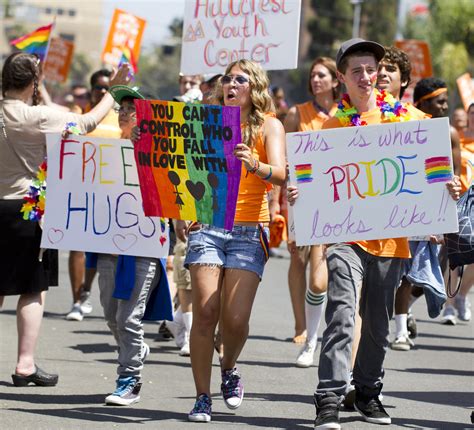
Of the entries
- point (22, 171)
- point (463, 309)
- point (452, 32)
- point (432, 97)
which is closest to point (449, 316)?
point (463, 309)

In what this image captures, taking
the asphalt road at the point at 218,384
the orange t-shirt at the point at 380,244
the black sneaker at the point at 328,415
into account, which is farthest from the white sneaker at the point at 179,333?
the black sneaker at the point at 328,415

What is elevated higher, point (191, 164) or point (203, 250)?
point (191, 164)

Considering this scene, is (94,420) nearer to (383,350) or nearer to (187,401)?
(187,401)

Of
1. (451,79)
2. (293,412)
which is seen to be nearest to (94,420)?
(293,412)

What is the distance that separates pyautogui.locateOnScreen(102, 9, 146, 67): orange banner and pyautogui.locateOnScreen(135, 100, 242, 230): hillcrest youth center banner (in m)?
10.2

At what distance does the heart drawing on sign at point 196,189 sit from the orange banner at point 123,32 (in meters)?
10.4

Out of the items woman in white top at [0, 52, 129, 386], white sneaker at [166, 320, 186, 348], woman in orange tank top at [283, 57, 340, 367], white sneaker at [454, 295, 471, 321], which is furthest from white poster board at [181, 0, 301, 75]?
white sneaker at [454, 295, 471, 321]

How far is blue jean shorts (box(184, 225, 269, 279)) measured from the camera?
7.19 meters

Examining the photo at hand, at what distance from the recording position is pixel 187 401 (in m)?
7.91

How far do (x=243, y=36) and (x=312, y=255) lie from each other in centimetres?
189

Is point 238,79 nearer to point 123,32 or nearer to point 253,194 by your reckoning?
point 253,194

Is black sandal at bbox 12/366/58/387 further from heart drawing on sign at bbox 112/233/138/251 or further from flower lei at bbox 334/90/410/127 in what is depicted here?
flower lei at bbox 334/90/410/127

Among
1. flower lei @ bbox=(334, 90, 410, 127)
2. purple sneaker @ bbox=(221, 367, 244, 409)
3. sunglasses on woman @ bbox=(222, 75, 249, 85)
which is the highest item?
sunglasses on woman @ bbox=(222, 75, 249, 85)

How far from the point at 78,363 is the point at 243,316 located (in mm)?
2432
